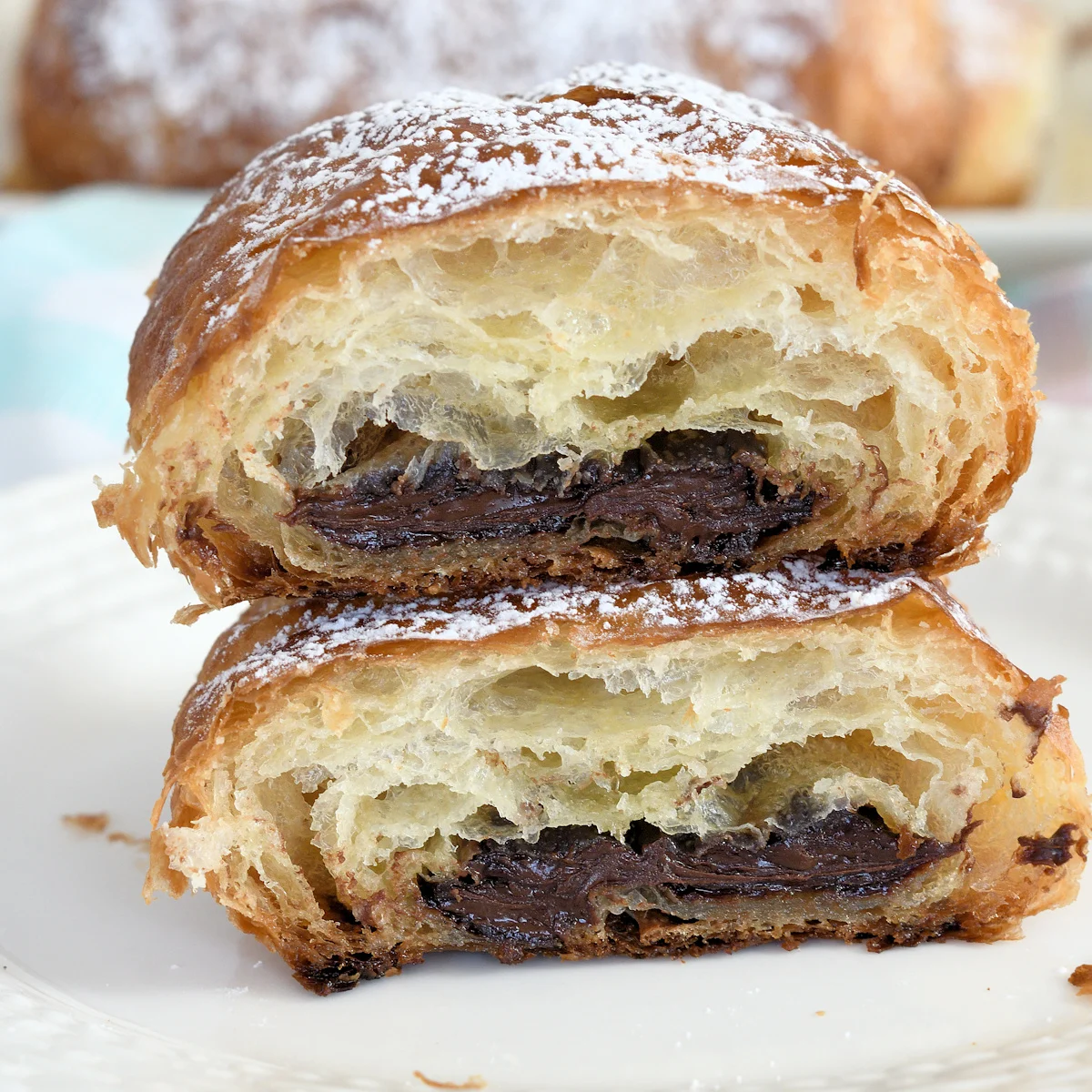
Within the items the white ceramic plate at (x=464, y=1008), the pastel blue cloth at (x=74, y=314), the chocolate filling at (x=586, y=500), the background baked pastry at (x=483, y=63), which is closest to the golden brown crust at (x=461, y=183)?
the chocolate filling at (x=586, y=500)

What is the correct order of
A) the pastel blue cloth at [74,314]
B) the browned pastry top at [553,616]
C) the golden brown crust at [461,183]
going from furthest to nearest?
the pastel blue cloth at [74,314]
the browned pastry top at [553,616]
the golden brown crust at [461,183]

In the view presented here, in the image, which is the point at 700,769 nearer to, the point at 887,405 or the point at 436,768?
the point at 436,768

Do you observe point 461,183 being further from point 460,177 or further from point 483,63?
point 483,63

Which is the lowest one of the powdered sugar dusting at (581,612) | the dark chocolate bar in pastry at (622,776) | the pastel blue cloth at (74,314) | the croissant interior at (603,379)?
the pastel blue cloth at (74,314)

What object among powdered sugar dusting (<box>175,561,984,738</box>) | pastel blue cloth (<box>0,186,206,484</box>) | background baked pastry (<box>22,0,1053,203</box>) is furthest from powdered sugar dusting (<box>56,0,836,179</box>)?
powdered sugar dusting (<box>175,561,984,738</box>)

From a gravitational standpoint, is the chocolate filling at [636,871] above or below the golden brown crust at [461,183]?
below

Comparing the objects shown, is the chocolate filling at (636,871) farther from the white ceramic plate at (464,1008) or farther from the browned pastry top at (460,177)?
the browned pastry top at (460,177)

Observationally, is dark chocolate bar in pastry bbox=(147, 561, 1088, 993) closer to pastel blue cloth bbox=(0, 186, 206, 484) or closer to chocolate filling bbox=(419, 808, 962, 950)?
chocolate filling bbox=(419, 808, 962, 950)
